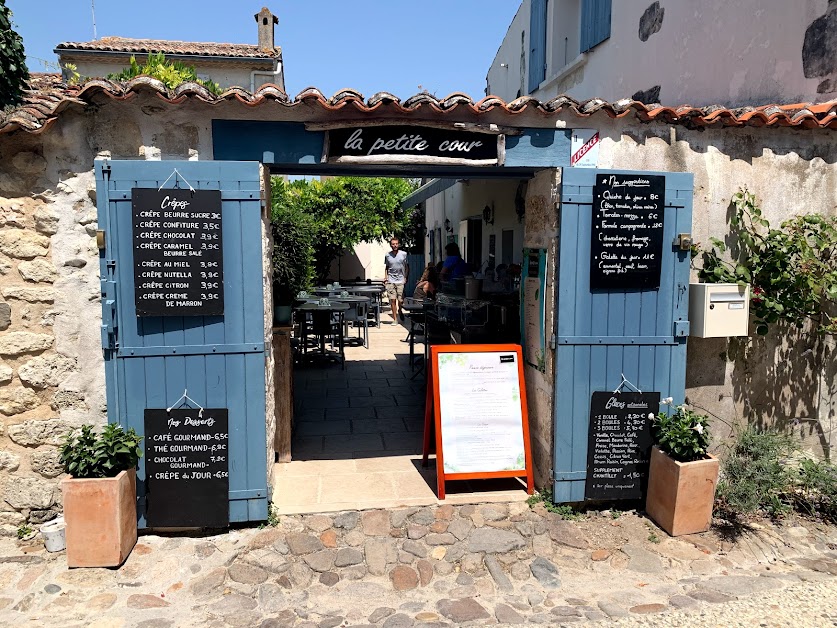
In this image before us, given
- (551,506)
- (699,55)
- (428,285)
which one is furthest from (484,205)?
(551,506)

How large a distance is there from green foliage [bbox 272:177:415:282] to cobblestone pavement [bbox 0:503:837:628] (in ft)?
38.1

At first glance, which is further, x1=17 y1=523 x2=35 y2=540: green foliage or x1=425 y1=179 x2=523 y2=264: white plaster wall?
x1=425 y1=179 x2=523 y2=264: white plaster wall

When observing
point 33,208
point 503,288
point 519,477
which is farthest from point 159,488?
point 503,288

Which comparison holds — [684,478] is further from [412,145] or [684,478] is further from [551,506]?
[412,145]

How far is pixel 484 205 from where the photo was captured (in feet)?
35.1

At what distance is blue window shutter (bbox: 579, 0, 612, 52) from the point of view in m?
8.53

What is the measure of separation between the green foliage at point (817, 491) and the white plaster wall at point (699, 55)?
9.98 feet

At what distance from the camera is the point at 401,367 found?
8.75 meters

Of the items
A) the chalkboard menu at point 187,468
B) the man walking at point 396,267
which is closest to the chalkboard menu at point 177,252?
the chalkboard menu at point 187,468

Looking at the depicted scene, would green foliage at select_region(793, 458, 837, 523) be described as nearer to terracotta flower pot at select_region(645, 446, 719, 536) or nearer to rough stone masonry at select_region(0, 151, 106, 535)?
terracotta flower pot at select_region(645, 446, 719, 536)

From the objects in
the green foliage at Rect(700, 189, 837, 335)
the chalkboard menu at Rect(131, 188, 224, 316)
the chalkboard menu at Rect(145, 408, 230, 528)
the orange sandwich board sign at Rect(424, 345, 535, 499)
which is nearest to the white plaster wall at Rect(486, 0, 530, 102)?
the green foliage at Rect(700, 189, 837, 335)

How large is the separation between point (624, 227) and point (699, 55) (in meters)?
3.94

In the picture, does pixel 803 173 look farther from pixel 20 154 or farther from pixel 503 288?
pixel 20 154

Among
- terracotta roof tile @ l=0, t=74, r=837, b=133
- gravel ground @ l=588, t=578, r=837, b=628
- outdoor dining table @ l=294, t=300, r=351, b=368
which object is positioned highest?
terracotta roof tile @ l=0, t=74, r=837, b=133
